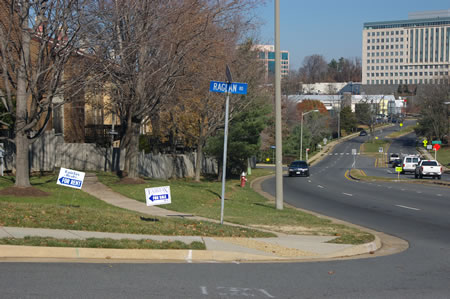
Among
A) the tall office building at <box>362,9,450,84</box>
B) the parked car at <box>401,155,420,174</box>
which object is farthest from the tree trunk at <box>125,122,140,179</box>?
the tall office building at <box>362,9,450,84</box>

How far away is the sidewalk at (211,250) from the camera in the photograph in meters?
9.60

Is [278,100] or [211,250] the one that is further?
[278,100]

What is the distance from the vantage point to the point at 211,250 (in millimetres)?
10461

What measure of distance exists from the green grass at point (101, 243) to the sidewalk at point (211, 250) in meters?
0.24

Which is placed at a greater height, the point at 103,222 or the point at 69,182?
the point at 69,182

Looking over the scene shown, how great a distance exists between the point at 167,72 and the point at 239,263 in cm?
1400

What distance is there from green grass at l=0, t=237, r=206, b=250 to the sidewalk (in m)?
0.24

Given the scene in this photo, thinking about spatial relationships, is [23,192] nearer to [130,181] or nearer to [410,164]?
[130,181]

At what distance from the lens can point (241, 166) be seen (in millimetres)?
47625

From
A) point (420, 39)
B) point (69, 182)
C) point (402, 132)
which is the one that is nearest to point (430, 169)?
point (69, 182)

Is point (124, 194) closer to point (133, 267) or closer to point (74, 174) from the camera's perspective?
point (74, 174)

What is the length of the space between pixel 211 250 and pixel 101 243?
6.57 feet

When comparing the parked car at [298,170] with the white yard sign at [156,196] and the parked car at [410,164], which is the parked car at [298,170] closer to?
the parked car at [410,164]

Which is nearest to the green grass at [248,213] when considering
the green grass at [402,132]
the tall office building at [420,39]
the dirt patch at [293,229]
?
the dirt patch at [293,229]
